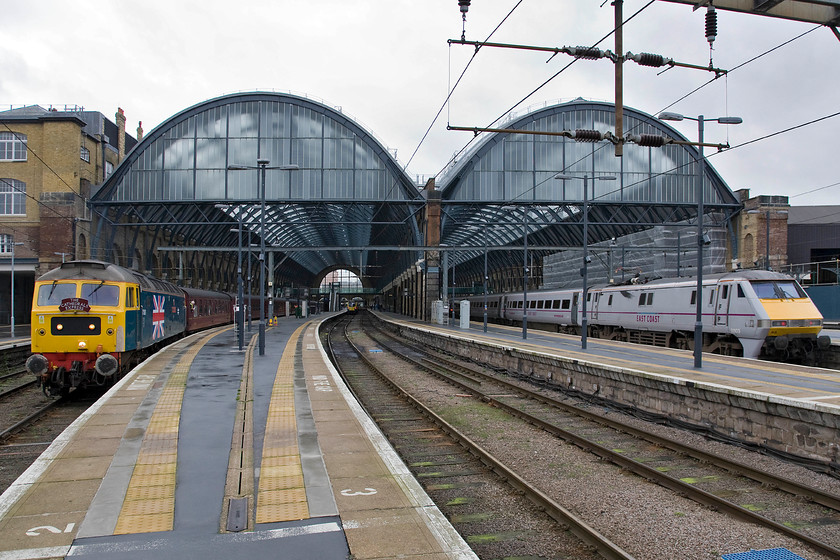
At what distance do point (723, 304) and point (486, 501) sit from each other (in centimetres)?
1686

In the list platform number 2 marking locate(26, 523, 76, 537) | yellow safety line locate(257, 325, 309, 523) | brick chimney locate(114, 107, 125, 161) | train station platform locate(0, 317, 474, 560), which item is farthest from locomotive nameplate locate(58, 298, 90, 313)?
brick chimney locate(114, 107, 125, 161)

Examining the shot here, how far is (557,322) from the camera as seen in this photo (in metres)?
38.7

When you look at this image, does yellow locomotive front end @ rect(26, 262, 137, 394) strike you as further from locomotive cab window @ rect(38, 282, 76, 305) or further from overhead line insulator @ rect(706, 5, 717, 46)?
overhead line insulator @ rect(706, 5, 717, 46)

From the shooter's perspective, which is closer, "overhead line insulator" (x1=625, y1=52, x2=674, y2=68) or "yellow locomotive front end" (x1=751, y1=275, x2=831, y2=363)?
"overhead line insulator" (x1=625, y1=52, x2=674, y2=68)

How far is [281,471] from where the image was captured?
7996 mm

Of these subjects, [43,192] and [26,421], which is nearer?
[26,421]

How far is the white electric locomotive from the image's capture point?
19.9m

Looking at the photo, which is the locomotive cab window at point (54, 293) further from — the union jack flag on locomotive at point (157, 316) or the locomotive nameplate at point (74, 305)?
the union jack flag on locomotive at point (157, 316)

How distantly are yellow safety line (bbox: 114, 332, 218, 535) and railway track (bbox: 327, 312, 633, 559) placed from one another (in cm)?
330

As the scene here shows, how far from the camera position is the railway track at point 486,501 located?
21.2ft

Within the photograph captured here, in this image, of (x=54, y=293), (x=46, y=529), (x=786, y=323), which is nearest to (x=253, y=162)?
(x=54, y=293)

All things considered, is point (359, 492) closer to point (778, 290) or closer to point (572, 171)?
point (778, 290)

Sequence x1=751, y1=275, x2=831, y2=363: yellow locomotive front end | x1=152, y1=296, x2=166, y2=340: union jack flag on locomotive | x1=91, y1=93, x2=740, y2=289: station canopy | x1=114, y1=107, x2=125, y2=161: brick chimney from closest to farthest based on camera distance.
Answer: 1. x1=751, y1=275, x2=831, y2=363: yellow locomotive front end
2. x1=152, y1=296, x2=166, y2=340: union jack flag on locomotive
3. x1=91, y1=93, x2=740, y2=289: station canopy
4. x1=114, y1=107, x2=125, y2=161: brick chimney

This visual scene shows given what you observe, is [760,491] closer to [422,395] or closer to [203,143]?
[422,395]
